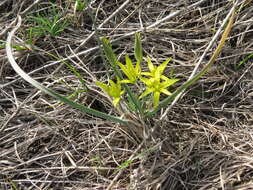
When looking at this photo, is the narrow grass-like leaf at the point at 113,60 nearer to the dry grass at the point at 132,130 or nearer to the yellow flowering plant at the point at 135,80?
the yellow flowering plant at the point at 135,80

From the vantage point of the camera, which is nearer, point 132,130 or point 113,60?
point 113,60

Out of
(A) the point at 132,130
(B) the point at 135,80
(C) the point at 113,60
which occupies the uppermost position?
(C) the point at 113,60

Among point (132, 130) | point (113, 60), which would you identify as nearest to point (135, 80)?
point (113, 60)

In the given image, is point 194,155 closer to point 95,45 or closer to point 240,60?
point 240,60

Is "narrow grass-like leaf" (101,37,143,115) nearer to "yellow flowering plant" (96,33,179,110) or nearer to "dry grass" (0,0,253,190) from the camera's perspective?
"yellow flowering plant" (96,33,179,110)

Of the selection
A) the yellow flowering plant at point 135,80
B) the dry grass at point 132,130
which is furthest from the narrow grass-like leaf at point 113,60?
the dry grass at point 132,130

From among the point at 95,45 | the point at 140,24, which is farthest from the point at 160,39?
the point at 95,45

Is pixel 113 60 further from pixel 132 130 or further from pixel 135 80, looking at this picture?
pixel 132 130

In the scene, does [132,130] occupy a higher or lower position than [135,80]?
lower
